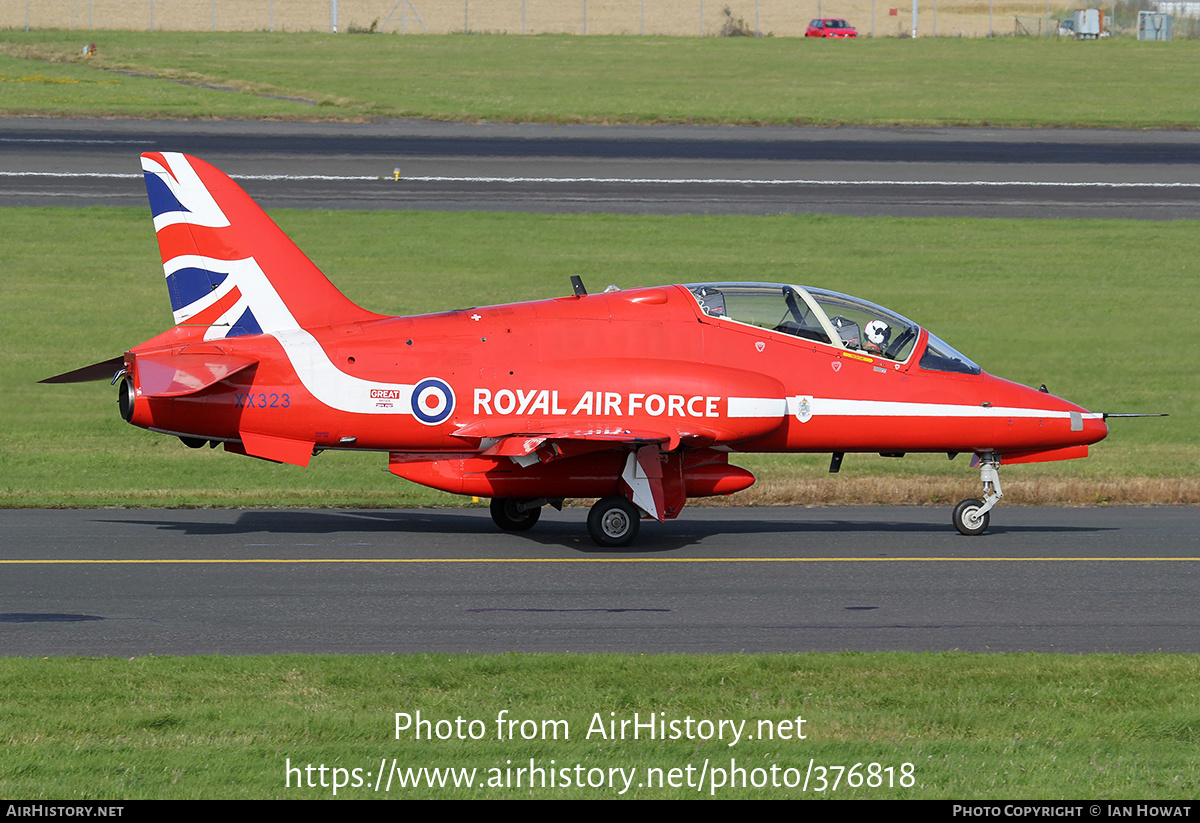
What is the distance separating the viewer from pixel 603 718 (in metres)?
9.66

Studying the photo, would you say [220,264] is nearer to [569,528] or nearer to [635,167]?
[569,528]

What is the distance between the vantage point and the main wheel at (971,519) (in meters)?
16.9

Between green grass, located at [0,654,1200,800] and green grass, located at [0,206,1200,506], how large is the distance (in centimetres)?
941

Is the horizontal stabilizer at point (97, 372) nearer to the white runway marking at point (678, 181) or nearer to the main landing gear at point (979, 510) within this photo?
the main landing gear at point (979, 510)

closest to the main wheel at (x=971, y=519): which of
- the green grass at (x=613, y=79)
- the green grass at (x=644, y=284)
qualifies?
the green grass at (x=644, y=284)

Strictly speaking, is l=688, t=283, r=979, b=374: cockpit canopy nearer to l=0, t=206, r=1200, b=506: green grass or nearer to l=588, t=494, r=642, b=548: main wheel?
l=588, t=494, r=642, b=548: main wheel

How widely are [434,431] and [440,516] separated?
249cm

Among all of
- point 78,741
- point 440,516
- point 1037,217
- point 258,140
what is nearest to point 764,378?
point 440,516

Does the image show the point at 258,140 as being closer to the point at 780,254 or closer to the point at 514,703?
the point at 780,254

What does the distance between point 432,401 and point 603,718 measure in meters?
7.34

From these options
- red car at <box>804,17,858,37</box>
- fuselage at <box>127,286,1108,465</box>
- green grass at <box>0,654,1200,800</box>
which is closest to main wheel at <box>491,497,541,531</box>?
fuselage at <box>127,286,1108,465</box>

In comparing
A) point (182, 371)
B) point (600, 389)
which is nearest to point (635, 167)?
point (600, 389)

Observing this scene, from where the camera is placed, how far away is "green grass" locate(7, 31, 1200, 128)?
175 feet

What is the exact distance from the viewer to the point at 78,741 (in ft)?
29.6
